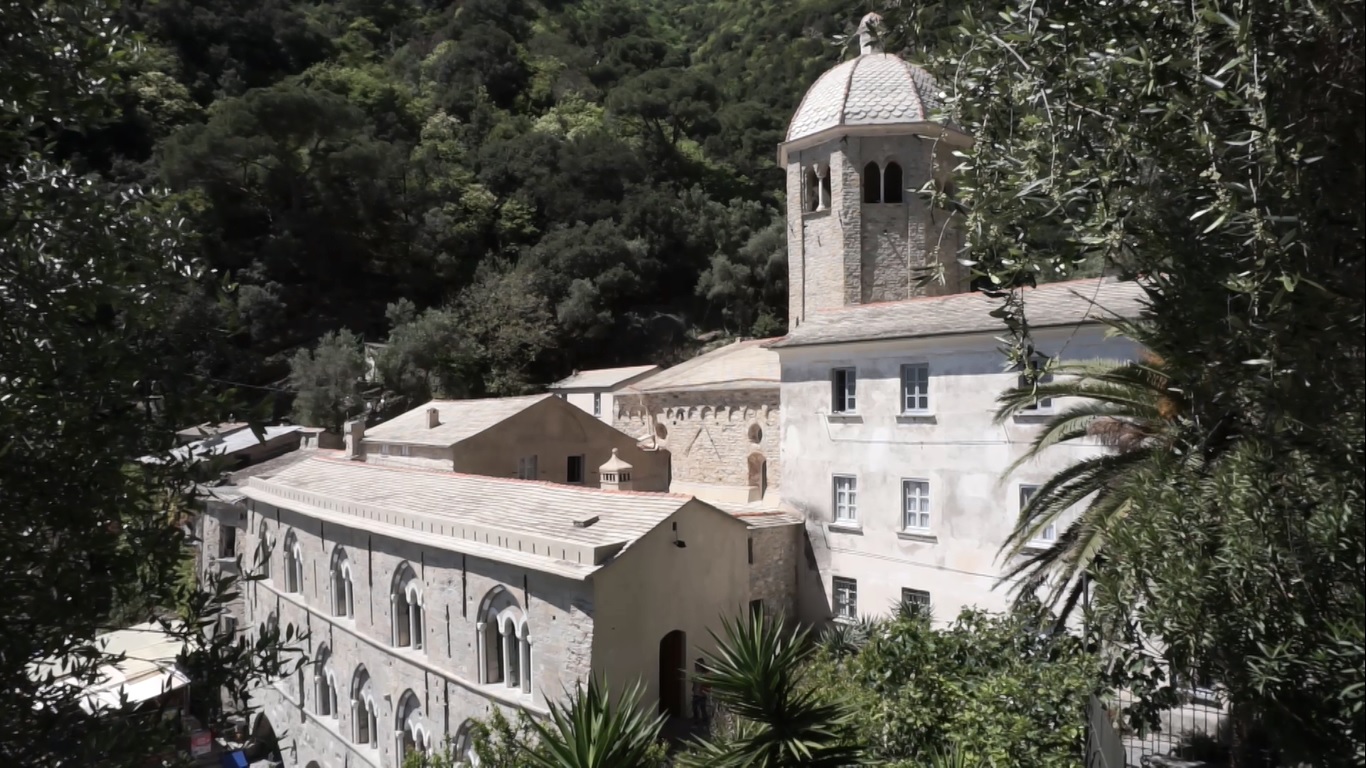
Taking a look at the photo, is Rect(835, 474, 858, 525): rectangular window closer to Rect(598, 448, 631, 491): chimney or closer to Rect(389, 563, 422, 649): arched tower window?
Rect(598, 448, 631, 491): chimney

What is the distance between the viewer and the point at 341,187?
5178 cm

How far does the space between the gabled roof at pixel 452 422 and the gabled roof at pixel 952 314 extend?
329 inches

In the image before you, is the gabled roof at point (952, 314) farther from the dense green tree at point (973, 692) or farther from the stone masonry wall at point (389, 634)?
the stone masonry wall at point (389, 634)

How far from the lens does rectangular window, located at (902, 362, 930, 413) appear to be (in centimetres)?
1789

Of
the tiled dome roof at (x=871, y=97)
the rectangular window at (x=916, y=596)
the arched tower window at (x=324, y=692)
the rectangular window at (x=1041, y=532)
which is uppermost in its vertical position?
the tiled dome roof at (x=871, y=97)

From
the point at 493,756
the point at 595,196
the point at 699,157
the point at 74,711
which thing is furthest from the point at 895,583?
the point at 699,157

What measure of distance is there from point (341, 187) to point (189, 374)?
5094 cm

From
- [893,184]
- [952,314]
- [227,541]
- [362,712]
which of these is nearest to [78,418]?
[952,314]

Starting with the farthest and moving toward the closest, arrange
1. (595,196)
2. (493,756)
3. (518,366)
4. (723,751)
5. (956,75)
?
1. (595,196)
2. (518,366)
3. (493,756)
4. (723,751)
5. (956,75)

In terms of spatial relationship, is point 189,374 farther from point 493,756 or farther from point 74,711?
point 493,756

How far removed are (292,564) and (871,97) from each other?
19951 millimetres

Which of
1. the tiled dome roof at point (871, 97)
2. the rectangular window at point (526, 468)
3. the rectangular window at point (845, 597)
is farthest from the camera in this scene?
the rectangular window at point (526, 468)

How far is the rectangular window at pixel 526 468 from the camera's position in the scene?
24.8 m

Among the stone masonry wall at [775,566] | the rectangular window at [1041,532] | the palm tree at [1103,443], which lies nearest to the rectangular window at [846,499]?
the stone masonry wall at [775,566]
